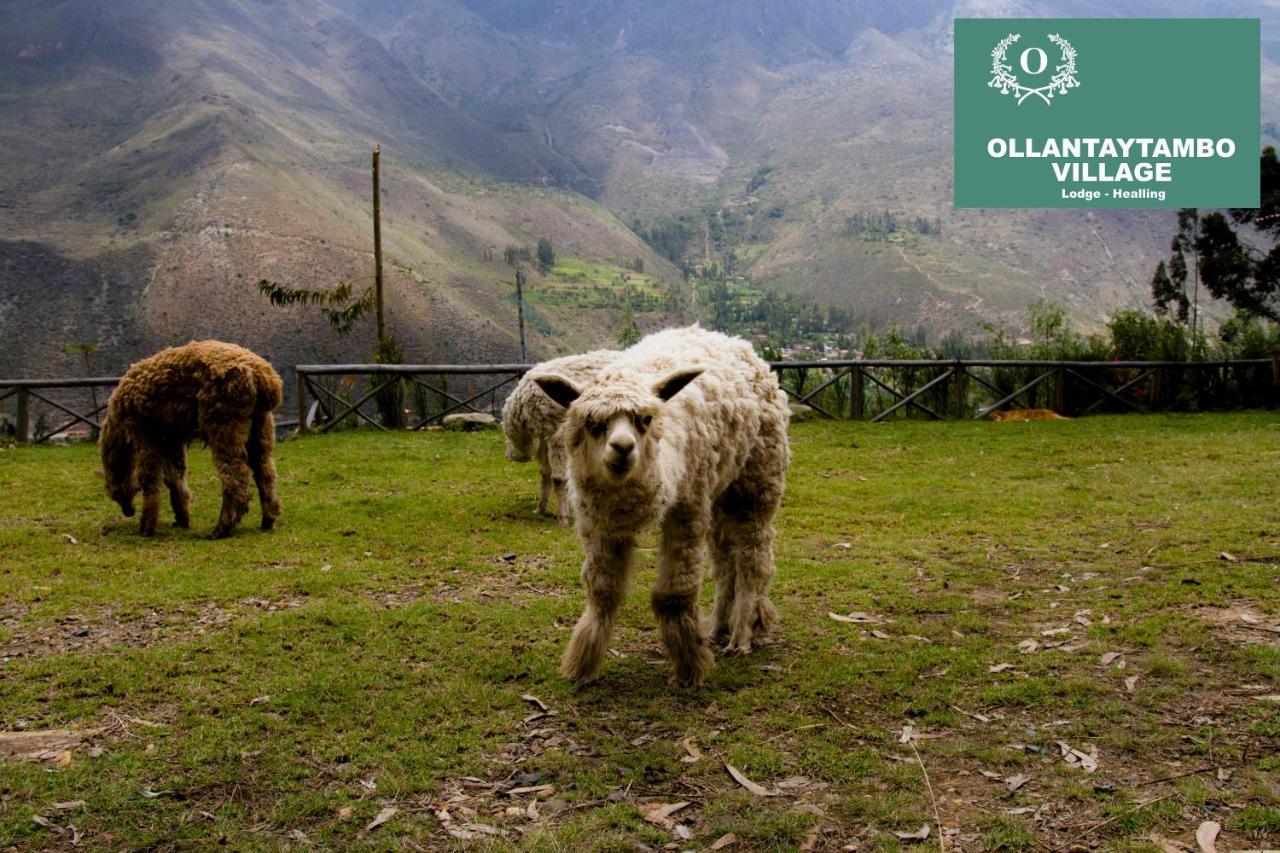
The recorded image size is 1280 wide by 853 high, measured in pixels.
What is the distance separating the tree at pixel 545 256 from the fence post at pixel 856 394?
92.5ft

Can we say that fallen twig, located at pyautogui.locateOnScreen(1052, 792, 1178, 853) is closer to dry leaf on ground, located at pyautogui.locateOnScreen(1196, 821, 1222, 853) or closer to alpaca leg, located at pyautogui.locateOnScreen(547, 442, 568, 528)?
dry leaf on ground, located at pyautogui.locateOnScreen(1196, 821, 1222, 853)

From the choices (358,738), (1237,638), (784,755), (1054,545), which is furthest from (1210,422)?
(358,738)

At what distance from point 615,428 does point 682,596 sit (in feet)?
3.49

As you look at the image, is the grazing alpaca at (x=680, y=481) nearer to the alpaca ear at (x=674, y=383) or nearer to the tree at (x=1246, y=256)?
the alpaca ear at (x=674, y=383)

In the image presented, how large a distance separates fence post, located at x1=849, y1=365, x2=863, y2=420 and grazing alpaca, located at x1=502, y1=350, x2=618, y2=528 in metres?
9.47

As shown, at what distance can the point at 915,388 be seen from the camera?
18.2 m

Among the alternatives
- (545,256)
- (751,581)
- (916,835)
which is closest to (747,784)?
(916,835)

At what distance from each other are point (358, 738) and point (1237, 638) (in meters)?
4.73

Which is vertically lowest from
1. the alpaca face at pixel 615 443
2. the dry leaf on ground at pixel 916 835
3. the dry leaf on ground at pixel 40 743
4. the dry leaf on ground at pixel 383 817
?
the dry leaf on ground at pixel 383 817

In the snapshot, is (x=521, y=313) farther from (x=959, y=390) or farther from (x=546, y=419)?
(x=546, y=419)

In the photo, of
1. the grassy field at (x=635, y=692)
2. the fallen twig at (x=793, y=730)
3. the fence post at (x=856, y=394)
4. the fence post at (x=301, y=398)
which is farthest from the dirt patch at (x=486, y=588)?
the fence post at (x=856, y=394)

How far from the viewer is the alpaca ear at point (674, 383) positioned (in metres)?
4.77

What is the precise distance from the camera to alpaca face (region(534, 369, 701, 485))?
444cm

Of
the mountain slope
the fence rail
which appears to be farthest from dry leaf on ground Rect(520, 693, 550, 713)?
the mountain slope
